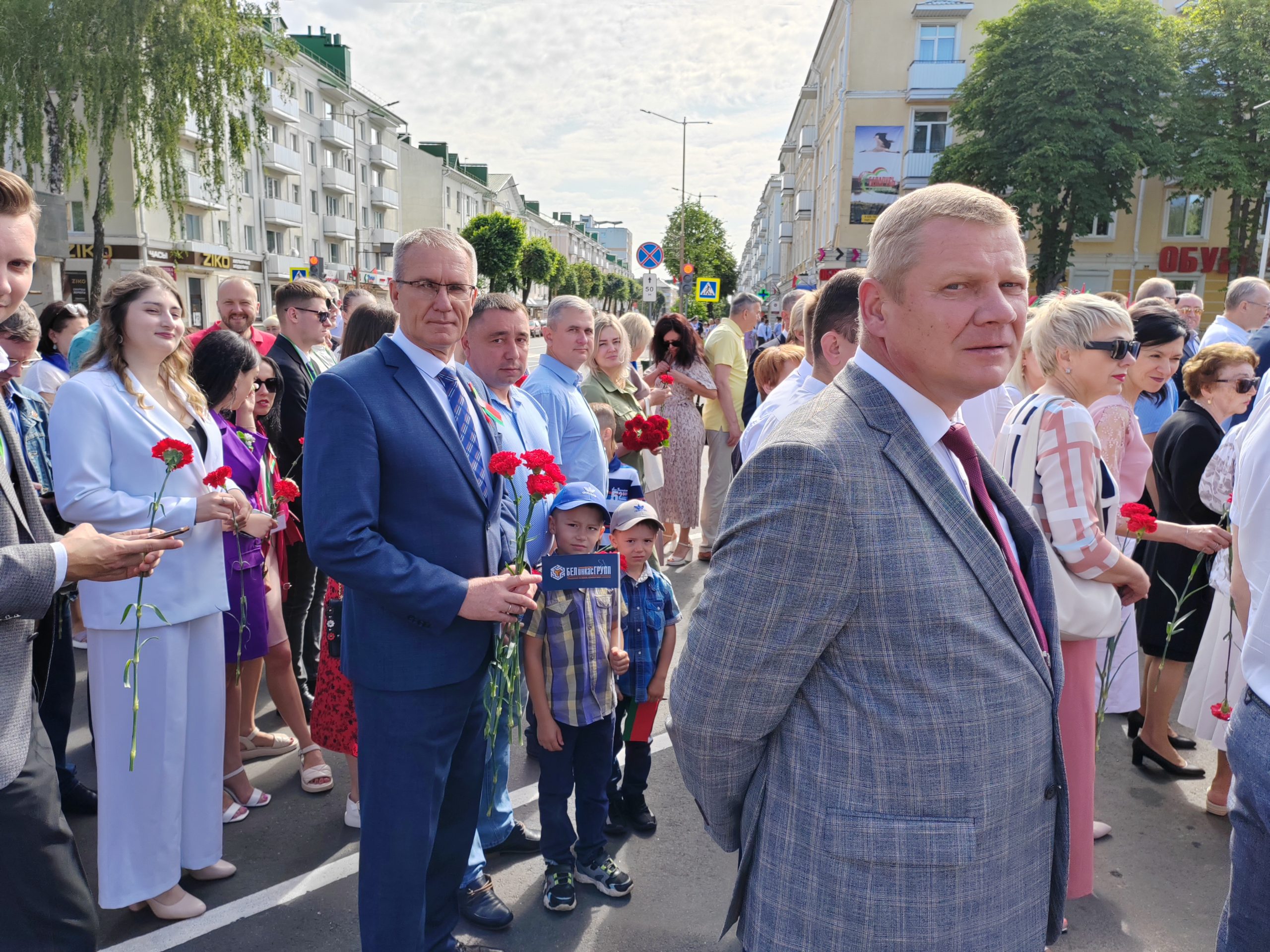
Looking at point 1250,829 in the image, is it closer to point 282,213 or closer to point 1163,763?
point 1163,763

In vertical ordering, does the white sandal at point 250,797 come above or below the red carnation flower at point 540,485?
below

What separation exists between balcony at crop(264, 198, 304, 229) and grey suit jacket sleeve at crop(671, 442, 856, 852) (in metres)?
50.0

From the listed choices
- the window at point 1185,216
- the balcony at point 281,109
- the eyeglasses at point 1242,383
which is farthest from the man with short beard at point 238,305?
the balcony at point 281,109

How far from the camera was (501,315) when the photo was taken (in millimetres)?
3949

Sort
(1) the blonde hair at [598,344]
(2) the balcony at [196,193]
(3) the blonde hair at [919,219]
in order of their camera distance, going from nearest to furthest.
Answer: (3) the blonde hair at [919,219], (1) the blonde hair at [598,344], (2) the balcony at [196,193]

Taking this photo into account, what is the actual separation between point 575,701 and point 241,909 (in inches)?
57.4

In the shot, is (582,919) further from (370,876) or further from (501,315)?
(501,315)

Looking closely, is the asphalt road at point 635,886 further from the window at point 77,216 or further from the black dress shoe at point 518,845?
the window at point 77,216

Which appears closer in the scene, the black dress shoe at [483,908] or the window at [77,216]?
the black dress shoe at [483,908]

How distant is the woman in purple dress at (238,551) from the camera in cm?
383

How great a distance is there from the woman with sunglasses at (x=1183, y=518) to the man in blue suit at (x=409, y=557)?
3.51 metres

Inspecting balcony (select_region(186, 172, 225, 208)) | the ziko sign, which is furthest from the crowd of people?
balcony (select_region(186, 172, 225, 208))

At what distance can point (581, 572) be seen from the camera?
284 cm

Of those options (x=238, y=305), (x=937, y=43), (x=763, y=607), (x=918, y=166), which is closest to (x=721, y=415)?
(x=238, y=305)
